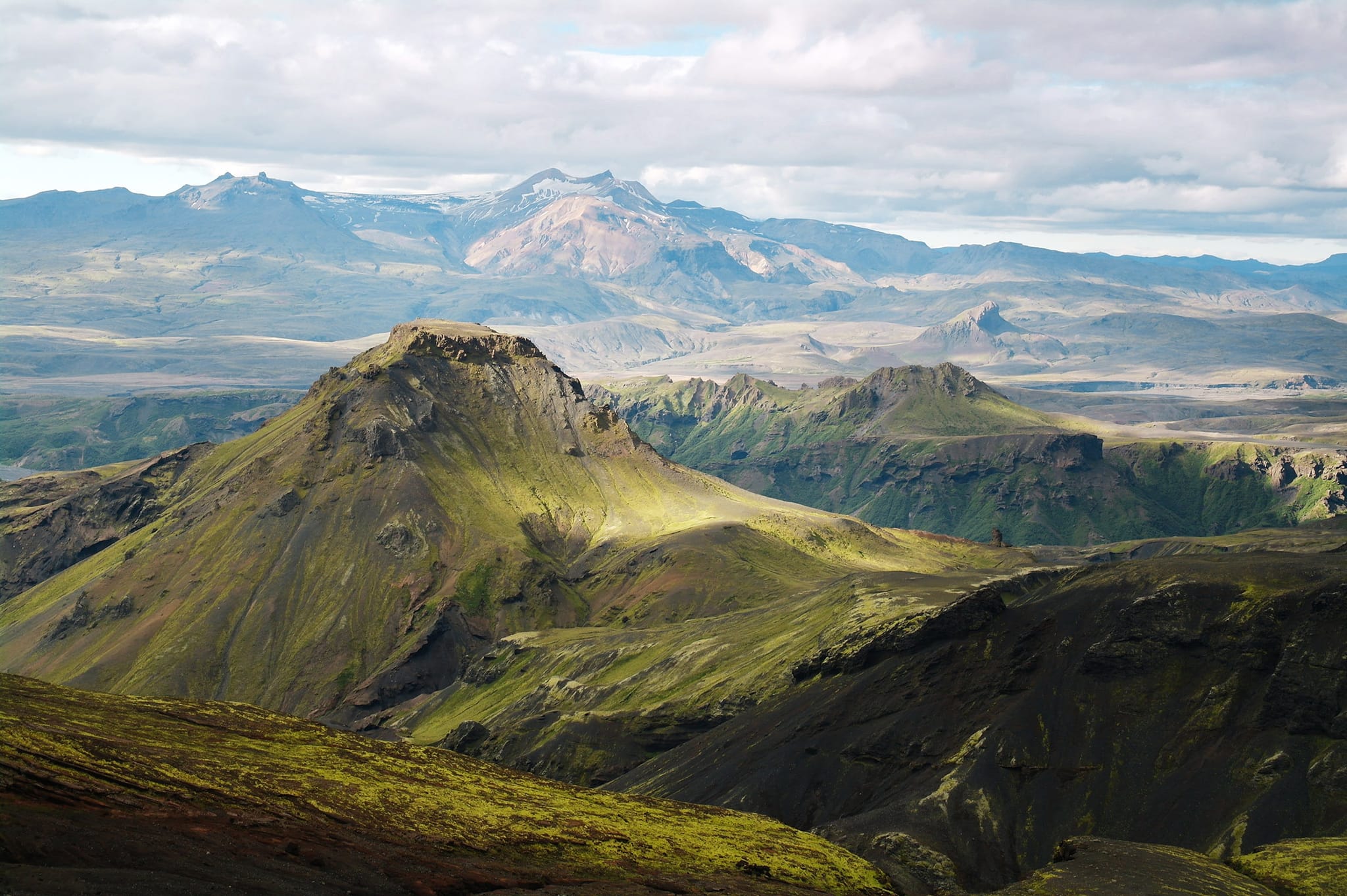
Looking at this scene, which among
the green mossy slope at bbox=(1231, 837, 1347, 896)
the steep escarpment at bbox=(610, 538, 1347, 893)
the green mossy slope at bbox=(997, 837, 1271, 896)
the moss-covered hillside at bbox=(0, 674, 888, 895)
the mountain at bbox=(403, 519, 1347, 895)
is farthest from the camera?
the steep escarpment at bbox=(610, 538, 1347, 893)

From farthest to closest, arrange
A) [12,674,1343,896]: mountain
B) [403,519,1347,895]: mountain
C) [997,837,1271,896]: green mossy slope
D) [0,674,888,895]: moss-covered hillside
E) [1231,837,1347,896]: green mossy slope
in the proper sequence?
[403,519,1347,895]: mountain
[1231,837,1347,896]: green mossy slope
[997,837,1271,896]: green mossy slope
[12,674,1343,896]: mountain
[0,674,888,895]: moss-covered hillside

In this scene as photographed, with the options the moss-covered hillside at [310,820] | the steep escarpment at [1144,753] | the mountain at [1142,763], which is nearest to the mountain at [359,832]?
the moss-covered hillside at [310,820]

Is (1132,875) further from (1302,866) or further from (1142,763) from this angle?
(1142,763)

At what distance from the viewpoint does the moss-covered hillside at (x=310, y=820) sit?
96.2 meters

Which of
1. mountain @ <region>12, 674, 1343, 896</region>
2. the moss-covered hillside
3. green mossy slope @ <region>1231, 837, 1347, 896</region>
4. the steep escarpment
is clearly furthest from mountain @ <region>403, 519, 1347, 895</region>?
the moss-covered hillside

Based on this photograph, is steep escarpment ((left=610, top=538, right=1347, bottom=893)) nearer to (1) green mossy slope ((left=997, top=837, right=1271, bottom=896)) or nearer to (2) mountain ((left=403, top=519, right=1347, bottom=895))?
(2) mountain ((left=403, top=519, right=1347, bottom=895))

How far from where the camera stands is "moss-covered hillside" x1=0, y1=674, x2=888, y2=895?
9625 centimetres

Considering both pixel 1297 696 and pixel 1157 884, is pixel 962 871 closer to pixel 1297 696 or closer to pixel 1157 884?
pixel 1157 884

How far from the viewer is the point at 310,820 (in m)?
122

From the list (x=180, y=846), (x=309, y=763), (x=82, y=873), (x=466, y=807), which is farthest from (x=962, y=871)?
(x=82, y=873)

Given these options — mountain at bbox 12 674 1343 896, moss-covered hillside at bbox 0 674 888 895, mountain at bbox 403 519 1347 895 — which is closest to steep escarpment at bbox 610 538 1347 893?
mountain at bbox 403 519 1347 895

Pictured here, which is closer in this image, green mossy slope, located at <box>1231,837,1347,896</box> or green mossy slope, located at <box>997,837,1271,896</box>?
green mossy slope, located at <box>997,837,1271,896</box>

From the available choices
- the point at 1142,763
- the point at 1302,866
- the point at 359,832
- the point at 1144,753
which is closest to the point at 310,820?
the point at 359,832

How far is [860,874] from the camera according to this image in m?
150
